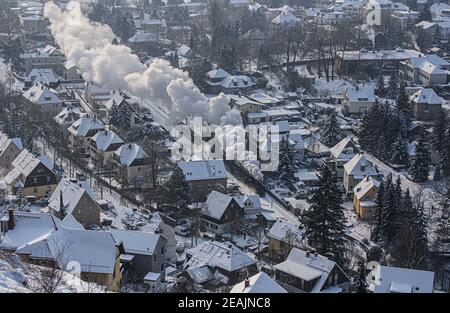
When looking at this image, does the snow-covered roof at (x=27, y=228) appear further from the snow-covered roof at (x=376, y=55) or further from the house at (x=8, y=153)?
the snow-covered roof at (x=376, y=55)

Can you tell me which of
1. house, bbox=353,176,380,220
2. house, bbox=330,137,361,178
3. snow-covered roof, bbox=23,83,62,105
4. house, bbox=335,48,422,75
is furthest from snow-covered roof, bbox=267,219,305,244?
house, bbox=335,48,422,75

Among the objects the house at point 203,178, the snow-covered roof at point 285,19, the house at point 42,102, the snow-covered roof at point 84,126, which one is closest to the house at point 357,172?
the house at point 203,178

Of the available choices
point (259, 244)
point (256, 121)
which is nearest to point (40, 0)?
point (256, 121)

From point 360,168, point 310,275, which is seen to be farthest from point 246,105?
point 310,275

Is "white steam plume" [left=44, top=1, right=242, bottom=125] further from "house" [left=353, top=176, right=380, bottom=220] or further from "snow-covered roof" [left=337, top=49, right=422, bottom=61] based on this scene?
"snow-covered roof" [left=337, top=49, right=422, bottom=61]
